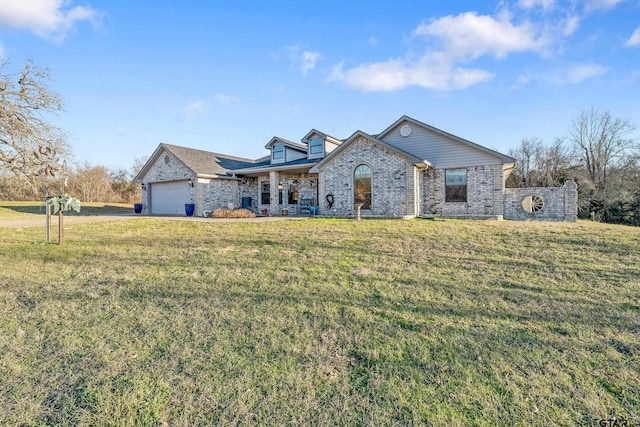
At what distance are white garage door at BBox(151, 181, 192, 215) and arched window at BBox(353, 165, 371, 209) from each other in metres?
11.2

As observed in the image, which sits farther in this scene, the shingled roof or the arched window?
the shingled roof

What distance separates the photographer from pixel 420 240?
820 centimetres

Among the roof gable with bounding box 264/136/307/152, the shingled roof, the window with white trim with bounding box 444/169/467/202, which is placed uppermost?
the roof gable with bounding box 264/136/307/152

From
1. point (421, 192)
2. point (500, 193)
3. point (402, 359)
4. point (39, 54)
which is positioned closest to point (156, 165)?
point (39, 54)

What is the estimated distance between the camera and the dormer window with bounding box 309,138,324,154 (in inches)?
723

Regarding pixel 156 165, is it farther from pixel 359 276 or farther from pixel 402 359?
pixel 402 359

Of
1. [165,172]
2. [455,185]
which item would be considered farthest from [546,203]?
[165,172]

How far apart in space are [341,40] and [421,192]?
316 inches

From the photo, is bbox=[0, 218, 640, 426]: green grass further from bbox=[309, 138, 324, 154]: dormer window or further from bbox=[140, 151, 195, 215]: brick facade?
bbox=[140, 151, 195, 215]: brick facade

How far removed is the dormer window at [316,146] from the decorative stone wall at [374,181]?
8.73ft

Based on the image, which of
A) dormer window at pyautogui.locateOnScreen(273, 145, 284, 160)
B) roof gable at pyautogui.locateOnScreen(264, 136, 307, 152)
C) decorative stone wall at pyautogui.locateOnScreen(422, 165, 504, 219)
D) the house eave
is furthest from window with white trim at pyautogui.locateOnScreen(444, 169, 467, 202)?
dormer window at pyautogui.locateOnScreen(273, 145, 284, 160)

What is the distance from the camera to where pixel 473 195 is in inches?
582

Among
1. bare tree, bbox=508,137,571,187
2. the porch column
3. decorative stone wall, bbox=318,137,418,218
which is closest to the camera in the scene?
decorative stone wall, bbox=318,137,418,218

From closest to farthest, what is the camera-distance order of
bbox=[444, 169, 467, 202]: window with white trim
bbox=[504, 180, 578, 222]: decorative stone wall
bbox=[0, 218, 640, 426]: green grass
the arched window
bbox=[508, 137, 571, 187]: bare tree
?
bbox=[0, 218, 640, 426]: green grass → bbox=[504, 180, 578, 222]: decorative stone wall → bbox=[444, 169, 467, 202]: window with white trim → the arched window → bbox=[508, 137, 571, 187]: bare tree
